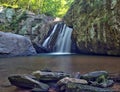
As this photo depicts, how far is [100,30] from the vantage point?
24312 mm

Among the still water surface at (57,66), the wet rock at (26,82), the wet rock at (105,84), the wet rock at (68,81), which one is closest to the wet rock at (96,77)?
the wet rock at (105,84)

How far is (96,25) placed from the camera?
24.8 m

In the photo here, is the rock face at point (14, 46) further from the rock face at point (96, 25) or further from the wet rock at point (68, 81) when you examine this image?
the wet rock at point (68, 81)

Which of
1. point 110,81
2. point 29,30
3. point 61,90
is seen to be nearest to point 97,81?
point 110,81

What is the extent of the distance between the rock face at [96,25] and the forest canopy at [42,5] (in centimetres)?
1782

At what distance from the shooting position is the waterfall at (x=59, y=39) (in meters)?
29.7

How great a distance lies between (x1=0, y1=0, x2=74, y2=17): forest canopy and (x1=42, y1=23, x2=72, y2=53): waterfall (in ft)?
45.2

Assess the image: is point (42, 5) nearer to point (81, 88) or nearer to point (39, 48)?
point (39, 48)

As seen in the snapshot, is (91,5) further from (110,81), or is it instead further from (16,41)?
(110,81)

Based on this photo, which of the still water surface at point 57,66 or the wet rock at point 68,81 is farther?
the still water surface at point 57,66

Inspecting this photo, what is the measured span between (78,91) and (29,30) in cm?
2550

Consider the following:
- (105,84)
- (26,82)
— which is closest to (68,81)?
(105,84)

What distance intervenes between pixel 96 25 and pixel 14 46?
27.7 ft

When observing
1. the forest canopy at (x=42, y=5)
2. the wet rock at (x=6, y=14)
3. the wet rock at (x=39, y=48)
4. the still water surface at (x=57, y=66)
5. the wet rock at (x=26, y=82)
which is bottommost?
the wet rock at (x=39, y=48)
